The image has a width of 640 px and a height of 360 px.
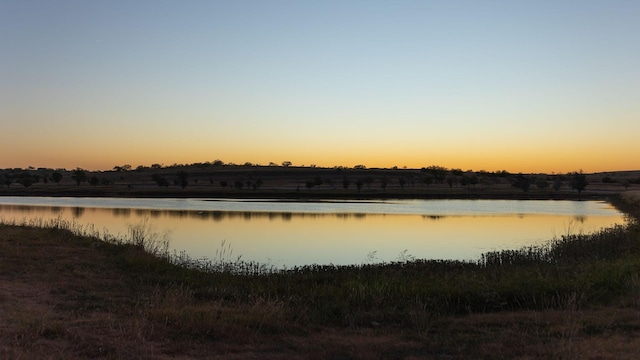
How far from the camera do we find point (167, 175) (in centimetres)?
14238

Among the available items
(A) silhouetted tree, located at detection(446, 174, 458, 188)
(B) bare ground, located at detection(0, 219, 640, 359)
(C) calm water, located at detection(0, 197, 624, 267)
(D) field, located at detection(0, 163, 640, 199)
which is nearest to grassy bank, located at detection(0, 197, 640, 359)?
(B) bare ground, located at detection(0, 219, 640, 359)

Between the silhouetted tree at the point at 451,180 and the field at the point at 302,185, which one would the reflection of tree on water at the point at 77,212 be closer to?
the field at the point at 302,185

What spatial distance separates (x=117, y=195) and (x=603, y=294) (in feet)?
262

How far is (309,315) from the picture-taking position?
8.35 meters

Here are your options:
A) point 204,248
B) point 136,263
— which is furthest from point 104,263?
point 204,248

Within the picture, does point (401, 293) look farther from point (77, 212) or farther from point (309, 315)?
point (77, 212)

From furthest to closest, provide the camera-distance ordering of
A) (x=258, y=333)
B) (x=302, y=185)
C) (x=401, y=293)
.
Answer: (x=302, y=185) < (x=401, y=293) < (x=258, y=333)

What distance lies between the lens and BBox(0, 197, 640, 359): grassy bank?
659cm

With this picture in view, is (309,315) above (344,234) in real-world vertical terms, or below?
above

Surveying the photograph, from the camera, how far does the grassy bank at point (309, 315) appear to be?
659 centimetres

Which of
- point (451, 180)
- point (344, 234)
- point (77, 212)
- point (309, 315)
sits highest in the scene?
point (451, 180)

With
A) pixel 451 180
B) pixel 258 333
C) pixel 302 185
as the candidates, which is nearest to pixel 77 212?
pixel 258 333

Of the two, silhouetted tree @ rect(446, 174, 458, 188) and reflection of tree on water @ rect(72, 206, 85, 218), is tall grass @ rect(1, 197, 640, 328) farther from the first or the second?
silhouetted tree @ rect(446, 174, 458, 188)

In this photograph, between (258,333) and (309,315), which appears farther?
(309,315)
